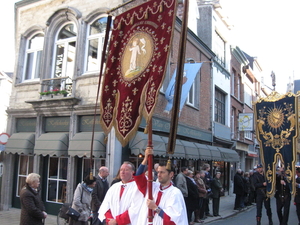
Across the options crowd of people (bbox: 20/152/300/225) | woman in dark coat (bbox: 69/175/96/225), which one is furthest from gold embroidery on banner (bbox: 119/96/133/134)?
woman in dark coat (bbox: 69/175/96/225)

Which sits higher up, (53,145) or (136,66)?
(136,66)

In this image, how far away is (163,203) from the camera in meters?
4.25

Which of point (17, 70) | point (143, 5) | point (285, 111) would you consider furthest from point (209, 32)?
point (143, 5)

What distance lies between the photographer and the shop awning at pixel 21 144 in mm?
12184

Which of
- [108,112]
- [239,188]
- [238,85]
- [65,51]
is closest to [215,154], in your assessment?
[239,188]

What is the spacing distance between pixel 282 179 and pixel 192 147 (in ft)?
14.9

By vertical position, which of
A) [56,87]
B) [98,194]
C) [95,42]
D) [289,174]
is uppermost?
[95,42]

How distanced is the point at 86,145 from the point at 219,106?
460 inches

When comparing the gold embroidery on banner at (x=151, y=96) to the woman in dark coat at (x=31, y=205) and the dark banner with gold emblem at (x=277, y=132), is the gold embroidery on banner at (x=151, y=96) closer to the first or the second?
the woman in dark coat at (x=31, y=205)

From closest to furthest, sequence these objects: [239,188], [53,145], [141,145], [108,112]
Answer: [108,112] < [141,145] < [53,145] < [239,188]

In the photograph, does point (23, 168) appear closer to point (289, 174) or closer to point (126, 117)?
point (126, 117)

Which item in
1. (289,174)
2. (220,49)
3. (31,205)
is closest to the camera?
(31,205)

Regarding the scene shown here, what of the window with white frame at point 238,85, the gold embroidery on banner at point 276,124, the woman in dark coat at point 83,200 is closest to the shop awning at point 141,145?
the gold embroidery on banner at point 276,124

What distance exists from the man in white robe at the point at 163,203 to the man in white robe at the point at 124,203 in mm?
104
